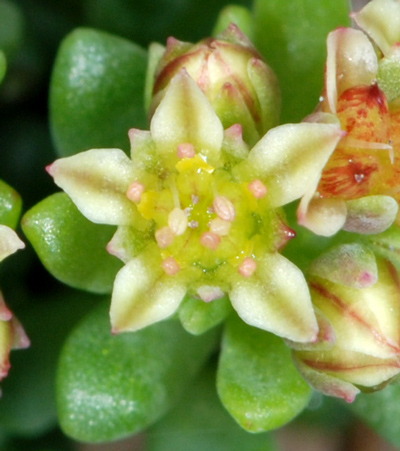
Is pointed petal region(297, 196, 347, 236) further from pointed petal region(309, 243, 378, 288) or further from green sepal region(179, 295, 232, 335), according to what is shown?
green sepal region(179, 295, 232, 335)

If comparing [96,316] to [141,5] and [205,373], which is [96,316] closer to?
[205,373]

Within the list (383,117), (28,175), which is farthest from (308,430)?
(383,117)

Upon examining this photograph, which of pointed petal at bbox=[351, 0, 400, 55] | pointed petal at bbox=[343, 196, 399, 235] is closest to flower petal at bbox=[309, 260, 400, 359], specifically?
pointed petal at bbox=[343, 196, 399, 235]

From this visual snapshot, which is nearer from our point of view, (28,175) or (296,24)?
(296,24)

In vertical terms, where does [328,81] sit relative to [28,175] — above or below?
above

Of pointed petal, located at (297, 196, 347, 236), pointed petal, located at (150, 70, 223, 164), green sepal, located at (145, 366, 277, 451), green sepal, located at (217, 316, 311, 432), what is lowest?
green sepal, located at (145, 366, 277, 451)

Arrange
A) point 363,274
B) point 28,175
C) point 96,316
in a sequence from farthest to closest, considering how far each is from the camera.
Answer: point 28,175 → point 96,316 → point 363,274

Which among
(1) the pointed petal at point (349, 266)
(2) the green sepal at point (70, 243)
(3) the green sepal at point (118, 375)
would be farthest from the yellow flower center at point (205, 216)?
(3) the green sepal at point (118, 375)
